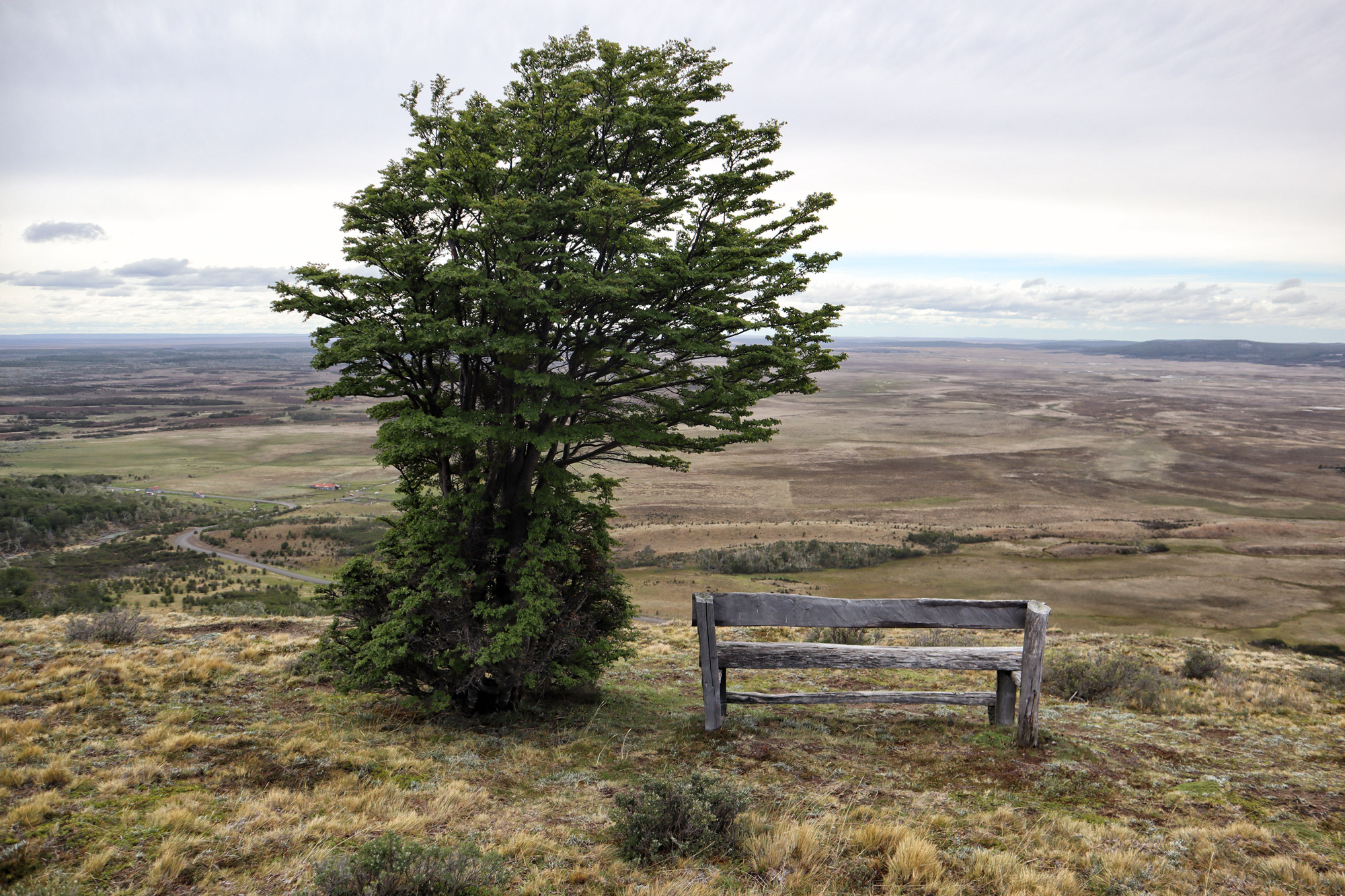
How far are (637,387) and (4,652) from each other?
11907 millimetres

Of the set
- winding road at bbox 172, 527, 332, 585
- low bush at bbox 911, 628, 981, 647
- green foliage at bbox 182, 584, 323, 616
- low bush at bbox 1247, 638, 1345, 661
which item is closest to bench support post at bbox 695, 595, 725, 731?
low bush at bbox 911, 628, 981, 647

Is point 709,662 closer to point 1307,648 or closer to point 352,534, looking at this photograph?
point 1307,648

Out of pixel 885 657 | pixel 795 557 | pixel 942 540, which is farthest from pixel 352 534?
pixel 885 657

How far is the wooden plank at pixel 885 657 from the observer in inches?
324

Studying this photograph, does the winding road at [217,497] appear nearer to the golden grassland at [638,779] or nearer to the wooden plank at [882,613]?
the golden grassland at [638,779]

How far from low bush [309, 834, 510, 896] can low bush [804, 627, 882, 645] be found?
11.0m

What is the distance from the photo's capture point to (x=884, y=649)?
26.7 feet

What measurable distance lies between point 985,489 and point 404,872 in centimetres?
7038

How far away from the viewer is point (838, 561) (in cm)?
3959

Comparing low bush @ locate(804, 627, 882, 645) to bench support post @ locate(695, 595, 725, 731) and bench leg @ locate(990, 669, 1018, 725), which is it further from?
bench support post @ locate(695, 595, 725, 731)

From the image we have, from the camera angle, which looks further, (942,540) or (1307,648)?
(942,540)

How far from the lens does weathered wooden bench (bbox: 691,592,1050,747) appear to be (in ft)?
26.3

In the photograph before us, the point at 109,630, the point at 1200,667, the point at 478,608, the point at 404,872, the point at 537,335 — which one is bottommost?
the point at 1200,667

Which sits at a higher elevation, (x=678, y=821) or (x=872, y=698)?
(x=678, y=821)
